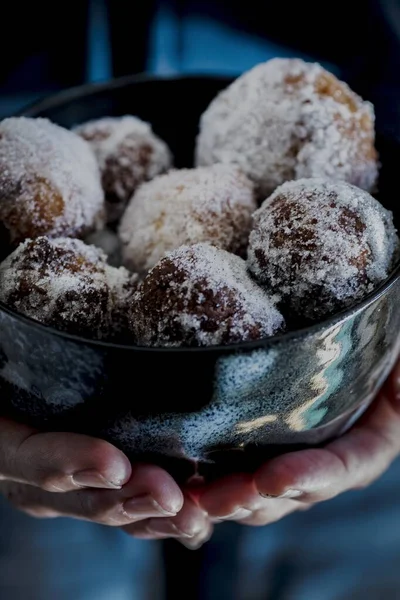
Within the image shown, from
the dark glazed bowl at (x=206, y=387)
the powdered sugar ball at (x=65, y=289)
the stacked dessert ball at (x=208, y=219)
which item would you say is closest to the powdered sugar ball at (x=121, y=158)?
the stacked dessert ball at (x=208, y=219)

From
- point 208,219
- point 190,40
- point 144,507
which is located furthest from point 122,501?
point 190,40

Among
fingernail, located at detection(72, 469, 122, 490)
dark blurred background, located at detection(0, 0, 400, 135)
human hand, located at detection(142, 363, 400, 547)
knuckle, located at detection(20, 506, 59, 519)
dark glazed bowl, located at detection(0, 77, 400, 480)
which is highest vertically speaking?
dark blurred background, located at detection(0, 0, 400, 135)

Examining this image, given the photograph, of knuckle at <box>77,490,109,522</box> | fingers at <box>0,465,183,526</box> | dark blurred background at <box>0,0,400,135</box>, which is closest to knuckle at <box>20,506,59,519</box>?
fingers at <box>0,465,183,526</box>

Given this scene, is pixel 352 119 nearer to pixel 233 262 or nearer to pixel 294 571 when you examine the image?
pixel 233 262

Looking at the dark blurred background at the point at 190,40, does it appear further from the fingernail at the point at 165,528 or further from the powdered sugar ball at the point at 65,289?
the fingernail at the point at 165,528

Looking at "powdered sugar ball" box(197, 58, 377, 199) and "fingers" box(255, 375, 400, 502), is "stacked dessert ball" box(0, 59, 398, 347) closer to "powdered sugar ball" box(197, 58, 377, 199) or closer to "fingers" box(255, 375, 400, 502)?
"powdered sugar ball" box(197, 58, 377, 199)

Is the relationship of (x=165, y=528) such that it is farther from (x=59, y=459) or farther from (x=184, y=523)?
(x=59, y=459)
